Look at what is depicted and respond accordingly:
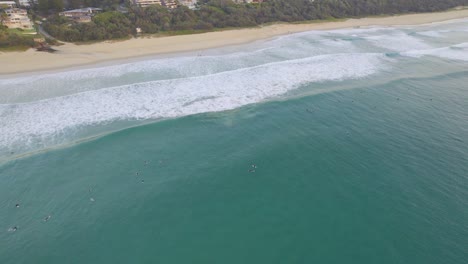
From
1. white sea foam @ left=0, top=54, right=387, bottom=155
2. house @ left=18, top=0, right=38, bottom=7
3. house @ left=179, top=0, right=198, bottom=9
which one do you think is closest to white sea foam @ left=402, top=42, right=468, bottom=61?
white sea foam @ left=0, top=54, right=387, bottom=155

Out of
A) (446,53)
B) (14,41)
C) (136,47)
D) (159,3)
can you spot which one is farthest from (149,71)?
(446,53)

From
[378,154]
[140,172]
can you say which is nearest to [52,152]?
[140,172]

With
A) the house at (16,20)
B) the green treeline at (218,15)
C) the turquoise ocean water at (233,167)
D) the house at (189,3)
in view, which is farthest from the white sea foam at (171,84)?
the house at (189,3)

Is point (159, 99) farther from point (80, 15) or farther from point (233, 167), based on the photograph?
point (80, 15)

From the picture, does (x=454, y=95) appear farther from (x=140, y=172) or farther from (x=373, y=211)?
(x=140, y=172)

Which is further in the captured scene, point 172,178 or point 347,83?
point 347,83

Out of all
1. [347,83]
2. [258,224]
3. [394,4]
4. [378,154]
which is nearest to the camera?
[258,224]
